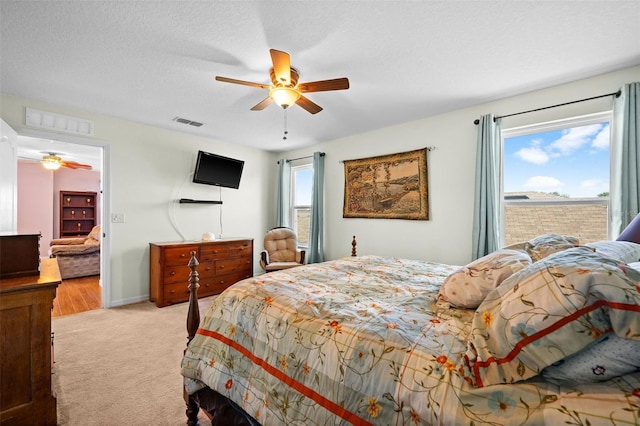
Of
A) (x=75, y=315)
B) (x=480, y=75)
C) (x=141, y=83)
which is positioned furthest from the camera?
(x=75, y=315)

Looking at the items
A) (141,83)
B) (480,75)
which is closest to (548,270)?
(480,75)

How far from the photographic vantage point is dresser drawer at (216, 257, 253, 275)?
4.43 meters

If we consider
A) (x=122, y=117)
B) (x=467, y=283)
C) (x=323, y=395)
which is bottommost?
(x=323, y=395)

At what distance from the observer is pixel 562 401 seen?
2.41 feet

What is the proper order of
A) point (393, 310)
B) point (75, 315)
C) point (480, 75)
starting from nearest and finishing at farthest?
point (393, 310) < point (480, 75) < point (75, 315)

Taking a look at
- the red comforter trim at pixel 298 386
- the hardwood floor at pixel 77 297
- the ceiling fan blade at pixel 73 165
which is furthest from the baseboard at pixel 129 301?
the ceiling fan blade at pixel 73 165

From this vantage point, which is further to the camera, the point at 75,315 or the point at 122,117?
the point at 122,117

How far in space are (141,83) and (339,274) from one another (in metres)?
2.80

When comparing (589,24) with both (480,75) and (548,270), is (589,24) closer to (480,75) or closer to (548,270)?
(480,75)

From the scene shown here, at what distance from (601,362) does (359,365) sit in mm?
711

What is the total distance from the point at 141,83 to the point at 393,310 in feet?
10.6

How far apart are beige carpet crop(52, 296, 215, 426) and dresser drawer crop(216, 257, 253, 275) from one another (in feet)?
3.28

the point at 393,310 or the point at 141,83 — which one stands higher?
the point at 141,83

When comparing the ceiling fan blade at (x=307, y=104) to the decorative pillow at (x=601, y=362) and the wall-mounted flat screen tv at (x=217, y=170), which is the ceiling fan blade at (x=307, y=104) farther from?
the decorative pillow at (x=601, y=362)
